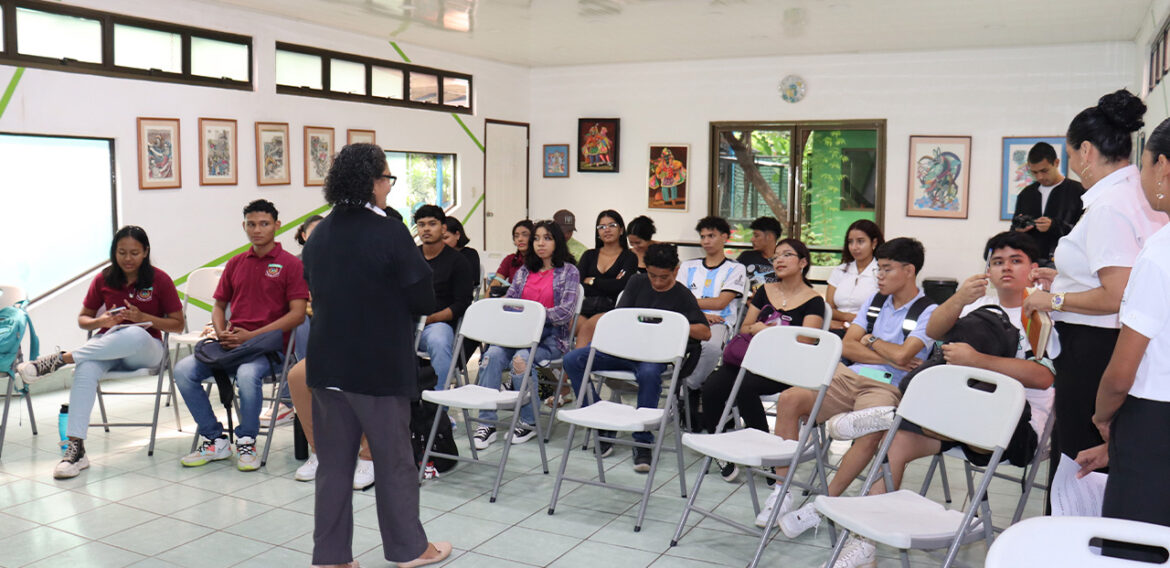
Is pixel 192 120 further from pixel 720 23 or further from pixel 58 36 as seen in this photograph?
pixel 720 23

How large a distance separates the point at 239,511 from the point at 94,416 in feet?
7.10

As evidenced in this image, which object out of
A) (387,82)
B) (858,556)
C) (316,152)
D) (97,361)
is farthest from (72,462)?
(387,82)

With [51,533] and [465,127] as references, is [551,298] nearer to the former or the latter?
[51,533]

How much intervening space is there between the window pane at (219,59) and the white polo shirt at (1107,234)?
6591 mm

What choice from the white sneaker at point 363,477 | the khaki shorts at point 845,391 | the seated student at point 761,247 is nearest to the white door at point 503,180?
the seated student at point 761,247

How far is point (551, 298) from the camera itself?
5.45 metres

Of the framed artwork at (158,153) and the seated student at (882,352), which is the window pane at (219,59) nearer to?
the framed artwork at (158,153)

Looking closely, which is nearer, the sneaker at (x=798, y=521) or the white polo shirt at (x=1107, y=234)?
the white polo shirt at (x=1107, y=234)

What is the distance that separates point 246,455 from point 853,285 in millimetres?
3648

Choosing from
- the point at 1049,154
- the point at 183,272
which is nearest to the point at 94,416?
the point at 183,272

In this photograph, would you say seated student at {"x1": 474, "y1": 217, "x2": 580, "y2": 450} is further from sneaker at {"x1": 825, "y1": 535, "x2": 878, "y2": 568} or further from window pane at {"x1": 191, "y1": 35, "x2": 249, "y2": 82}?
window pane at {"x1": 191, "y1": 35, "x2": 249, "y2": 82}

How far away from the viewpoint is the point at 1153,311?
195 cm

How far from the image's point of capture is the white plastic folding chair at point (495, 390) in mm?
4211

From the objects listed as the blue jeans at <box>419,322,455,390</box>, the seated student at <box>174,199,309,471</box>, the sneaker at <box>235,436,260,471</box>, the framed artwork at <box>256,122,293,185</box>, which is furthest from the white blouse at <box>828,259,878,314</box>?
the framed artwork at <box>256,122,293,185</box>
